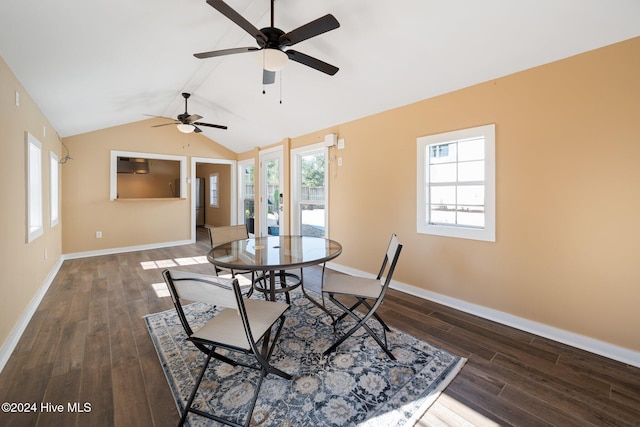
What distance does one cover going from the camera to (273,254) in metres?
2.17

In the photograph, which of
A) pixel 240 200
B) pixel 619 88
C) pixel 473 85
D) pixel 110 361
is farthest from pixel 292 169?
pixel 619 88

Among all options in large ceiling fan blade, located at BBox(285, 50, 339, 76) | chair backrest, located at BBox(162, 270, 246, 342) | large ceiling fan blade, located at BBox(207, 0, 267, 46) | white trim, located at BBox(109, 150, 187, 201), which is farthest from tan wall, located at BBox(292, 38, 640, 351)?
white trim, located at BBox(109, 150, 187, 201)

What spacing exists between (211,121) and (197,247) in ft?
9.11

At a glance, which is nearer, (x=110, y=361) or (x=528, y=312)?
(x=110, y=361)

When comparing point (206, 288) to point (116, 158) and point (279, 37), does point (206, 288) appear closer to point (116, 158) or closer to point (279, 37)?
point (279, 37)

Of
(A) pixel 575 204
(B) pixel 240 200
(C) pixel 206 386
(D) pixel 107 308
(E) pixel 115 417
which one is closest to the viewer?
(E) pixel 115 417

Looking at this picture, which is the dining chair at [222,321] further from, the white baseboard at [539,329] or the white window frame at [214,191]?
the white window frame at [214,191]

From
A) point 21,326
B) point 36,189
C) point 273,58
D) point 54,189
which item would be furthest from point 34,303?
point 273,58

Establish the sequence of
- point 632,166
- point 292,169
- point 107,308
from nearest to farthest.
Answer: point 632,166
point 107,308
point 292,169

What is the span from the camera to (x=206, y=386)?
1682mm

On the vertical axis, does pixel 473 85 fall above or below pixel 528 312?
above

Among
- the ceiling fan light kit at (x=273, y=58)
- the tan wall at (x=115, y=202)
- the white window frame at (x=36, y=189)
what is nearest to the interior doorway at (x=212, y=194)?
the tan wall at (x=115, y=202)

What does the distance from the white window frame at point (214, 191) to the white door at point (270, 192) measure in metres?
2.68

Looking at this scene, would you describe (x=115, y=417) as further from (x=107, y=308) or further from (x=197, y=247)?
(x=197, y=247)
